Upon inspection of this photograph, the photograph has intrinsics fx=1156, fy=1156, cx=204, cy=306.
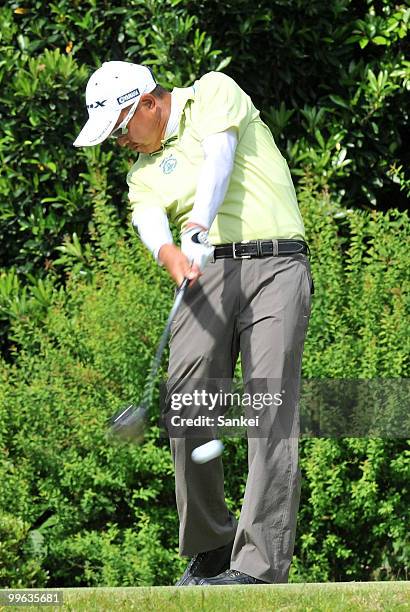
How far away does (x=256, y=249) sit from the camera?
446 centimetres

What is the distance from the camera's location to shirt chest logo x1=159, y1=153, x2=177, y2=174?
462 centimetres

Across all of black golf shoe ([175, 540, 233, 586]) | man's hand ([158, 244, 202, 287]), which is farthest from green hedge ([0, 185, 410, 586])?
man's hand ([158, 244, 202, 287])

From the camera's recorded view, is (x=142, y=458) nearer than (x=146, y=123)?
No

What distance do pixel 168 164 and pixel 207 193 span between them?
420mm

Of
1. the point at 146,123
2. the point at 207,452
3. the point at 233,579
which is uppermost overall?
the point at 146,123

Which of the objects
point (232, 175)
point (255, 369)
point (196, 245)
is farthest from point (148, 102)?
point (255, 369)

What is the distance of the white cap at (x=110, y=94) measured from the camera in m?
4.57

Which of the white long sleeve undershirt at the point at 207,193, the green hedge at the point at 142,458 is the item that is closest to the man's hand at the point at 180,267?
the white long sleeve undershirt at the point at 207,193

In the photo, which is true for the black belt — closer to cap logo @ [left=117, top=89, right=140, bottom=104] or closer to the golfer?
the golfer

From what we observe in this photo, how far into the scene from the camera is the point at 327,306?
22.6 feet

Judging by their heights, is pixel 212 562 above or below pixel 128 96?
below

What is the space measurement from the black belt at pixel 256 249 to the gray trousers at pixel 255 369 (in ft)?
0.08

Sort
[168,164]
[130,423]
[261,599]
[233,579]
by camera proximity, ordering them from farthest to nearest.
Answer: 1. [168,164]
2. [130,423]
3. [233,579]
4. [261,599]

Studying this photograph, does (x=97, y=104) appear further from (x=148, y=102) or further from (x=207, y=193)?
(x=207, y=193)
